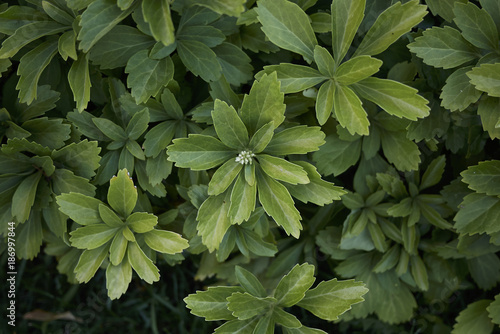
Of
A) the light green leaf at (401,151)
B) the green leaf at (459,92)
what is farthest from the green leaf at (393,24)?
the light green leaf at (401,151)

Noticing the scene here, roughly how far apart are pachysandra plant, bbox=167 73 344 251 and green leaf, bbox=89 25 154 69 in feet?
1.07

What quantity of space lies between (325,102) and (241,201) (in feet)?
1.09

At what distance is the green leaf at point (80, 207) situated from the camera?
125 cm

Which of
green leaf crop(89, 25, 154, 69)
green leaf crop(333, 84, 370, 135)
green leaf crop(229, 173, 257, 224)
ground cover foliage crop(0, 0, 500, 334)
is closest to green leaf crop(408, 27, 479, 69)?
ground cover foliage crop(0, 0, 500, 334)

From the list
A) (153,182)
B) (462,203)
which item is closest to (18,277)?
(153,182)

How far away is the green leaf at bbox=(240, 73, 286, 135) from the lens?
44.9 inches

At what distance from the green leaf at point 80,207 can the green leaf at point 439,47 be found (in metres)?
0.96

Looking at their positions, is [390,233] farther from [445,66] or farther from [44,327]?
[44,327]

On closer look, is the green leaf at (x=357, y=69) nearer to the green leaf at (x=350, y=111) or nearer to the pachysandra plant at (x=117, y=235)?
the green leaf at (x=350, y=111)

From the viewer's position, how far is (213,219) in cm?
125

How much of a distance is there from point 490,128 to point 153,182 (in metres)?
0.94

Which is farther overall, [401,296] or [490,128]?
[401,296]

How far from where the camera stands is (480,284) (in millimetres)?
1672

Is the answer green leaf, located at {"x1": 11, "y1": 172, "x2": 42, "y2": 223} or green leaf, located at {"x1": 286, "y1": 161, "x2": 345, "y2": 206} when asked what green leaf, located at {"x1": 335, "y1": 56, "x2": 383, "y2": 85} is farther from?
green leaf, located at {"x1": 11, "y1": 172, "x2": 42, "y2": 223}
